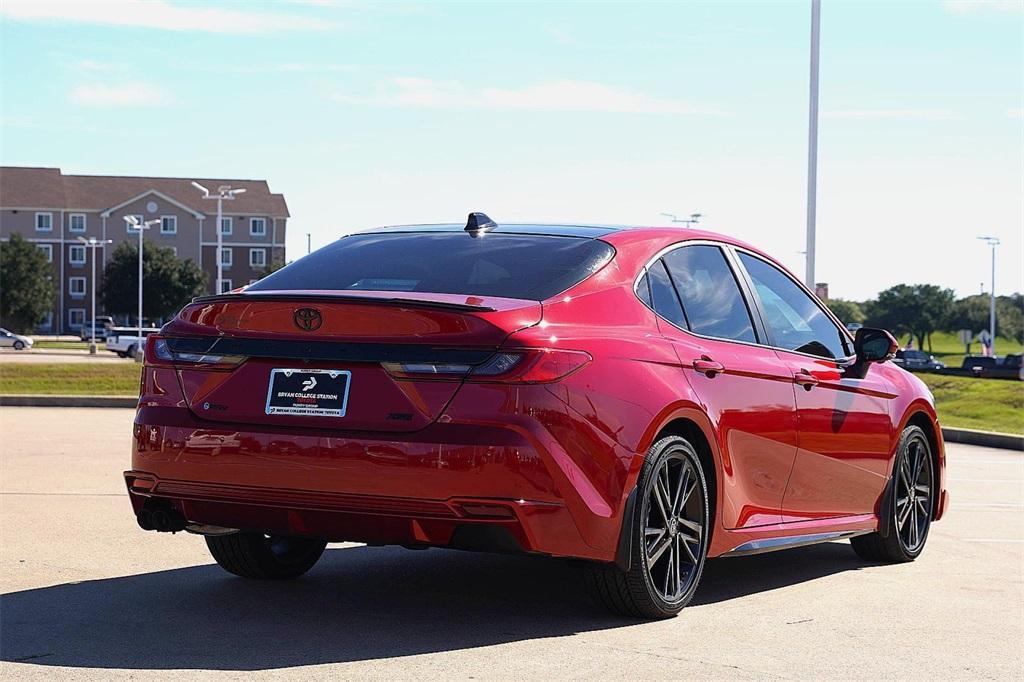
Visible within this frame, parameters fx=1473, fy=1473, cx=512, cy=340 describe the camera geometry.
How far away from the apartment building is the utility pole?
93.8m

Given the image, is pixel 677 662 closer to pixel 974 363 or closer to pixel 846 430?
pixel 846 430

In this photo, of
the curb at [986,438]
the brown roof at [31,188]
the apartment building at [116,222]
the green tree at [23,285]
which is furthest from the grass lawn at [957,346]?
the curb at [986,438]

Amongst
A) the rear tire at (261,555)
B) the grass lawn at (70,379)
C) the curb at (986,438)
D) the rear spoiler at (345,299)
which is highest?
the rear spoiler at (345,299)

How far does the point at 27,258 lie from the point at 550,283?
103 metres

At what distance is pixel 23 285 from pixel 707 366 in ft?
336

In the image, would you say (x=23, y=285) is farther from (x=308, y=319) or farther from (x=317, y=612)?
(x=308, y=319)

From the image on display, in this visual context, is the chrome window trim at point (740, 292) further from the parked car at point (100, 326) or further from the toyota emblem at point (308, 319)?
the parked car at point (100, 326)

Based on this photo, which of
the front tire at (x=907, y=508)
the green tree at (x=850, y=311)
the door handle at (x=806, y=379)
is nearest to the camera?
the door handle at (x=806, y=379)

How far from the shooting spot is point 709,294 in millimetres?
6617

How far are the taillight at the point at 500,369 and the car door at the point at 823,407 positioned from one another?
6.73 feet

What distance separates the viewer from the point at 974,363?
2707 inches

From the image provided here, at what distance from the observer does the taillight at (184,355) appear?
18.2ft

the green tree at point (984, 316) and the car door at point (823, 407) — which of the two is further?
the green tree at point (984, 316)

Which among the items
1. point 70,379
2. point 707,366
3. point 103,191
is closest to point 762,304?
point 707,366
